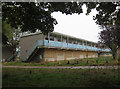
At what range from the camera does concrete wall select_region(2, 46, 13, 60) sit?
96.2 feet

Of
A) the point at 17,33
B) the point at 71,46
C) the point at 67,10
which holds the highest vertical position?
the point at 17,33

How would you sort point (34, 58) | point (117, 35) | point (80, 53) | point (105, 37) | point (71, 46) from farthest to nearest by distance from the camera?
point (80, 53) < point (71, 46) < point (34, 58) < point (105, 37) < point (117, 35)

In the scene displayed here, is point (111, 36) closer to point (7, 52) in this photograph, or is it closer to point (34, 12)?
point (34, 12)

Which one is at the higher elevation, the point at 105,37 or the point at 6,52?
the point at 105,37

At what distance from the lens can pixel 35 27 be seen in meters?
9.83

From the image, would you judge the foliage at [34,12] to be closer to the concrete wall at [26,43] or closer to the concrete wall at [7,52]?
the concrete wall at [26,43]

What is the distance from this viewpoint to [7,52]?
1191 inches

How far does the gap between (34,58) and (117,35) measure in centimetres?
1662

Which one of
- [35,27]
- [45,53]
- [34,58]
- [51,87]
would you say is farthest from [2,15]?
[34,58]

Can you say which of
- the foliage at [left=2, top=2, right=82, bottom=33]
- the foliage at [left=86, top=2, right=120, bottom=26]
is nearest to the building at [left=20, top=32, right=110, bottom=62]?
the foliage at [left=2, top=2, right=82, bottom=33]

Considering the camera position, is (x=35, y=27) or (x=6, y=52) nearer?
(x=35, y=27)

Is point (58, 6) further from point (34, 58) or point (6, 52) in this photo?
point (6, 52)

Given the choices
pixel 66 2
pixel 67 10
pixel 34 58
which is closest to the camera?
pixel 66 2

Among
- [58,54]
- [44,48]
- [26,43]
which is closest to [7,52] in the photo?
A: [26,43]
